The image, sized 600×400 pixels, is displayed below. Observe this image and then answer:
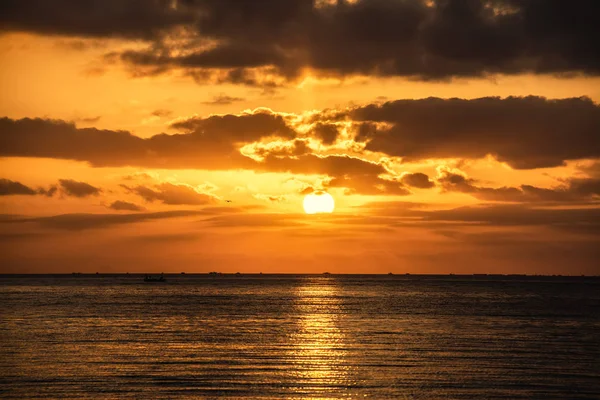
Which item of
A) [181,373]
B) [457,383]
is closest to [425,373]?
[457,383]

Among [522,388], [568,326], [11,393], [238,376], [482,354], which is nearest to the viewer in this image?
[11,393]

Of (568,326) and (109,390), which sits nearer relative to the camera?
(109,390)

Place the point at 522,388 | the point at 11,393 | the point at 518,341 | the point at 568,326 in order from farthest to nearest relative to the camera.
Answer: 1. the point at 568,326
2. the point at 518,341
3. the point at 522,388
4. the point at 11,393

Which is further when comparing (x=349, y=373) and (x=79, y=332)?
(x=79, y=332)

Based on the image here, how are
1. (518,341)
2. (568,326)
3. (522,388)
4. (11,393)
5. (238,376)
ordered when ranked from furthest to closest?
(568,326), (518,341), (238,376), (522,388), (11,393)

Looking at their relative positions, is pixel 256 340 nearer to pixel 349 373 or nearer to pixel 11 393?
pixel 349 373

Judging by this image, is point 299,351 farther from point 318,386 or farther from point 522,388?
point 522,388

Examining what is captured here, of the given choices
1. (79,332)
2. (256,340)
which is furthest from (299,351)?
(79,332)

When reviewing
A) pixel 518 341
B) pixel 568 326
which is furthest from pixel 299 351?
pixel 568 326

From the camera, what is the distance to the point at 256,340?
269ft

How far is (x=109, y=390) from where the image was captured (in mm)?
50656

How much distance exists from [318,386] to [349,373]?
18.4 ft

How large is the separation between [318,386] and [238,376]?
726 centimetres

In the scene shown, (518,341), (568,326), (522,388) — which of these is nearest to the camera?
(522,388)
